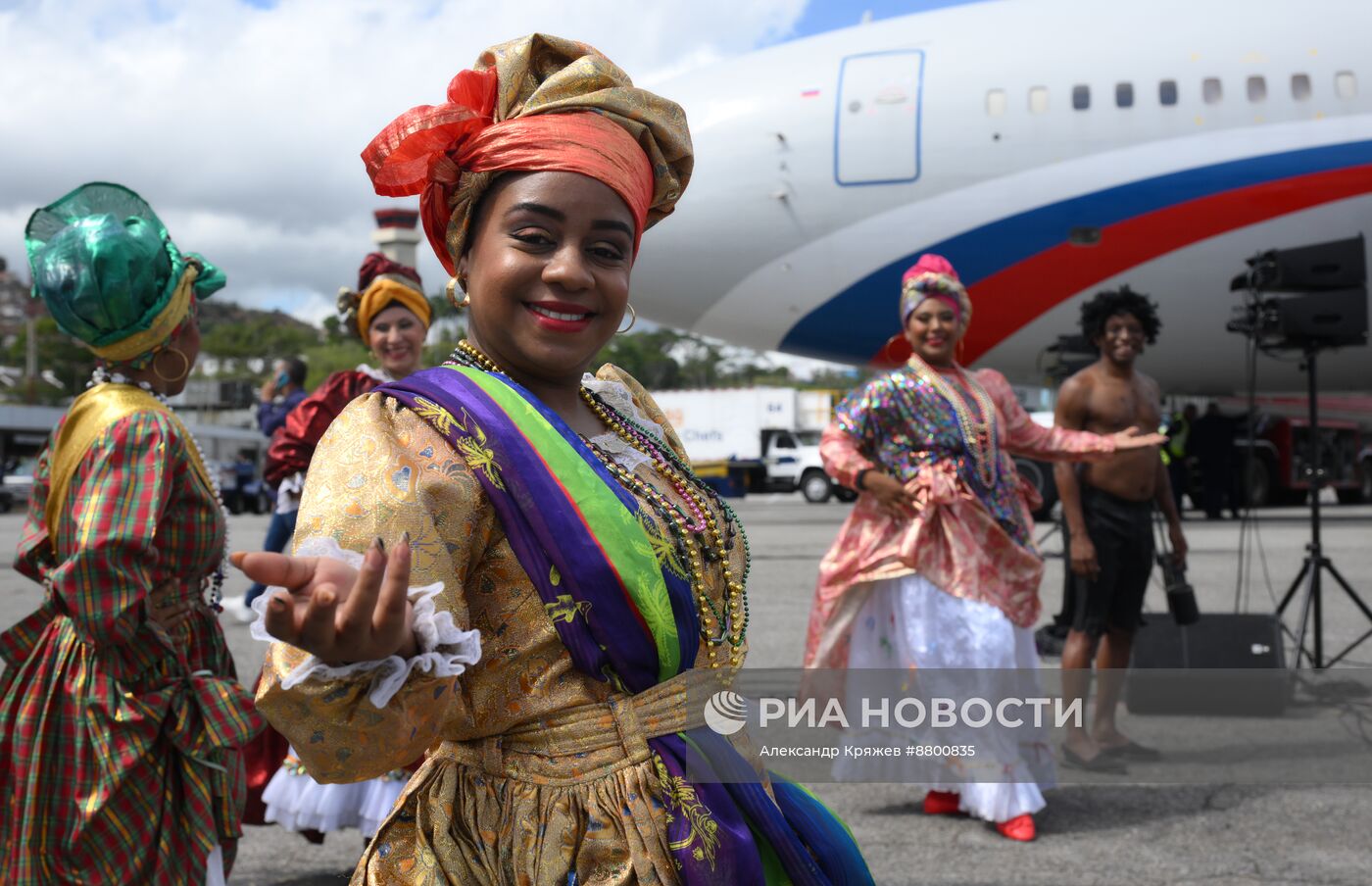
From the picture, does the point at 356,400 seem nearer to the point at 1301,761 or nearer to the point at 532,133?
the point at 532,133

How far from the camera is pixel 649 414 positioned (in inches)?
76.2

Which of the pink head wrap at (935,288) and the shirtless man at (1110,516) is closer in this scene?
the pink head wrap at (935,288)

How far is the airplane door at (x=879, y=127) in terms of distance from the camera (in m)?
12.1

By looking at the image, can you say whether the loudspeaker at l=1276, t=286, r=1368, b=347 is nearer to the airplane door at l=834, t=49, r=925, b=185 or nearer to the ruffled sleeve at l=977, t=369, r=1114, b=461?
the ruffled sleeve at l=977, t=369, r=1114, b=461

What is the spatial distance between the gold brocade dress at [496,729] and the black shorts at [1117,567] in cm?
387

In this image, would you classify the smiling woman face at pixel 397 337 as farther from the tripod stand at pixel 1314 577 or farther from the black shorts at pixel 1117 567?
the tripod stand at pixel 1314 577

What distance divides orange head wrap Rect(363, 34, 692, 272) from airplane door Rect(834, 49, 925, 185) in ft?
35.8

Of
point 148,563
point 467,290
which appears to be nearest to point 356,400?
point 467,290

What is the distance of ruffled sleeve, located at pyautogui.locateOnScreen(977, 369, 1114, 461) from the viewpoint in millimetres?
4246

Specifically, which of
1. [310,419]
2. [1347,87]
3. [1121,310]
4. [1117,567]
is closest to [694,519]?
[310,419]

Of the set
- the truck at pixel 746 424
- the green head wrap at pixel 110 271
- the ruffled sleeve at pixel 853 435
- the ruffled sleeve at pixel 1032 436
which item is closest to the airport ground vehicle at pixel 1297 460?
the truck at pixel 746 424

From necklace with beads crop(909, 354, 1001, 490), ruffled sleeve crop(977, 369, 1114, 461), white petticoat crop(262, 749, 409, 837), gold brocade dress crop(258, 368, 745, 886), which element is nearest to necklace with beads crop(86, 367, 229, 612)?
white petticoat crop(262, 749, 409, 837)

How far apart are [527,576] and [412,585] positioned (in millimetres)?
167

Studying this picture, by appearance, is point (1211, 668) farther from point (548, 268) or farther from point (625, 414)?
point (548, 268)
